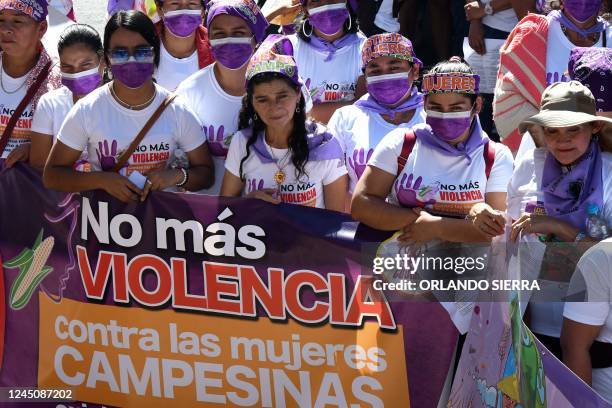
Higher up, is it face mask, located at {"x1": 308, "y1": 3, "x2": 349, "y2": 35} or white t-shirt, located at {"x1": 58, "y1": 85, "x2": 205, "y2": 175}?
face mask, located at {"x1": 308, "y1": 3, "x2": 349, "y2": 35}

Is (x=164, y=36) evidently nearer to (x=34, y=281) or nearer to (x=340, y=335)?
(x=34, y=281)

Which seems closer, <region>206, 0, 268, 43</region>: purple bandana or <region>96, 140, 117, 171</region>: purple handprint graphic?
<region>96, 140, 117, 171</region>: purple handprint graphic

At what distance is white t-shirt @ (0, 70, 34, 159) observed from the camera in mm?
5523

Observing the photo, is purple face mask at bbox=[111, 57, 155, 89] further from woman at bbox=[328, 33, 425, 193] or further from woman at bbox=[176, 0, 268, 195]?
woman at bbox=[328, 33, 425, 193]

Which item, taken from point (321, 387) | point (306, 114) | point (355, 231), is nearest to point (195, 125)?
point (306, 114)

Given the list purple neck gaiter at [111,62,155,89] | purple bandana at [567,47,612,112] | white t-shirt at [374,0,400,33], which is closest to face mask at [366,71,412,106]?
purple bandana at [567,47,612,112]

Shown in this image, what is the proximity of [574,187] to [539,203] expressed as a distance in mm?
163

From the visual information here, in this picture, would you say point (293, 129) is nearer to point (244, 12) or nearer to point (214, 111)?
point (214, 111)

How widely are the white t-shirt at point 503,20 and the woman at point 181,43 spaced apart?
2130mm

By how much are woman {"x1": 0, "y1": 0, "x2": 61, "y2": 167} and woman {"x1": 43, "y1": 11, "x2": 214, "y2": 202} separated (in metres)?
0.60

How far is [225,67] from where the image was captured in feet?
18.2

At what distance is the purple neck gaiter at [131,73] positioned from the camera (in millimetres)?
5023

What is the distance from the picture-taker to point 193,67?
20.8 feet

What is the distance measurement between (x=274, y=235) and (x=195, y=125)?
2.36 feet
